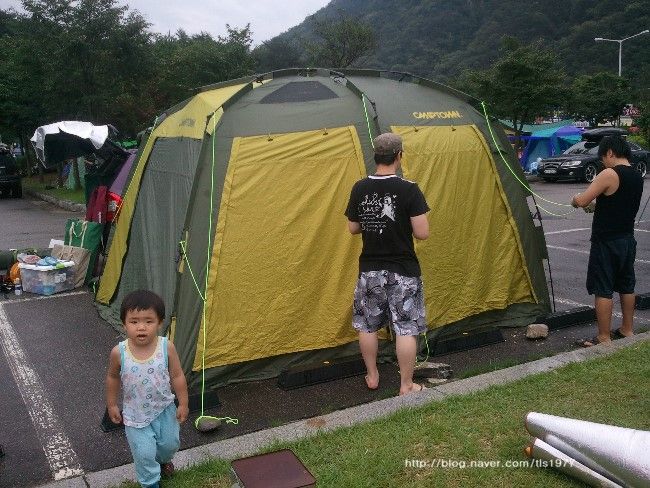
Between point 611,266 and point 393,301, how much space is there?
222cm

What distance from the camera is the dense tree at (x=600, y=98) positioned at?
3475cm

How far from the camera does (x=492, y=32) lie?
65438 millimetres

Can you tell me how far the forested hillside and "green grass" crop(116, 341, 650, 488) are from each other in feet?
139

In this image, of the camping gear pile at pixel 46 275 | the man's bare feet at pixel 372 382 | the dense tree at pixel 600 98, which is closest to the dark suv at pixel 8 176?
the camping gear pile at pixel 46 275

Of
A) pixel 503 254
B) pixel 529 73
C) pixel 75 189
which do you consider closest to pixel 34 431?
pixel 503 254

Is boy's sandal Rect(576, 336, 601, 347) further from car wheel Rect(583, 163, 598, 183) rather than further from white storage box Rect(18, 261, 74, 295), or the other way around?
car wheel Rect(583, 163, 598, 183)

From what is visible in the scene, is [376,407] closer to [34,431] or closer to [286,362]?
[286,362]

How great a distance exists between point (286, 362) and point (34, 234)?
991 cm

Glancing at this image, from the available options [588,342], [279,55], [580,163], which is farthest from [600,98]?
[588,342]

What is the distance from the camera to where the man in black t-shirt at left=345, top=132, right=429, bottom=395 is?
4422mm

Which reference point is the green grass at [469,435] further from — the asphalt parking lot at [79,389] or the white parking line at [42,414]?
the white parking line at [42,414]

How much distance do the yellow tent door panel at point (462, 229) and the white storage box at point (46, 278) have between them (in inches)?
191

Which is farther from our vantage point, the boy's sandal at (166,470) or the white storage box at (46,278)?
the white storage box at (46,278)

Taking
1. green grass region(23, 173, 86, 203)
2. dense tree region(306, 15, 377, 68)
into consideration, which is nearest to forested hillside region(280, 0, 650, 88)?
dense tree region(306, 15, 377, 68)
